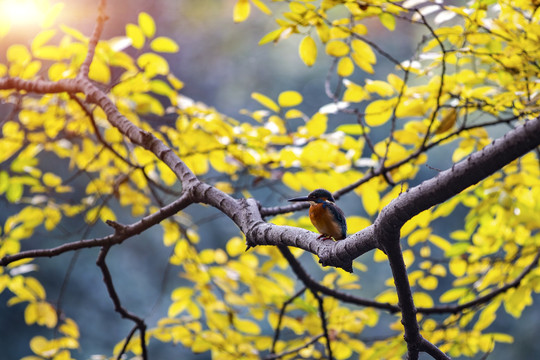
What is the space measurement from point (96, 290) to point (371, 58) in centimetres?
445

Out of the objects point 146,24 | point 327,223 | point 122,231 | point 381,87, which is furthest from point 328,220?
point 146,24

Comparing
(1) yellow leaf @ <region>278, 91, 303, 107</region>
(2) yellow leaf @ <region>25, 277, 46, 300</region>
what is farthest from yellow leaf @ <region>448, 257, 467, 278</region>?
(2) yellow leaf @ <region>25, 277, 46, 300</region>

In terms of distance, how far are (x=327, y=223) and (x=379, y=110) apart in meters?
0.55

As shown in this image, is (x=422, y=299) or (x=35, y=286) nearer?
(x=422, y=299)

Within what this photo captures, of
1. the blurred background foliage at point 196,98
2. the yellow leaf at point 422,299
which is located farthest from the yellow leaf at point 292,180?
the blurred background foliage at point 196,98

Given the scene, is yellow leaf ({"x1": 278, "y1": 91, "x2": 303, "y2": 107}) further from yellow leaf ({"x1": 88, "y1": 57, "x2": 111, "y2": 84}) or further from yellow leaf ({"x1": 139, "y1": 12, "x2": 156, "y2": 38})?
yellow leaf ({"x1": 88, "y1": 57, "x2": 111, "y2": 84})

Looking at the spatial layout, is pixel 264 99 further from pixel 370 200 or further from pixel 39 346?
pixel 39 346

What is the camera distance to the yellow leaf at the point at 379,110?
4.66 feet

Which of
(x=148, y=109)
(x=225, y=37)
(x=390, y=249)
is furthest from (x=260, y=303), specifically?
(x=225, y=37)

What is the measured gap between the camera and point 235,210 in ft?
3.15

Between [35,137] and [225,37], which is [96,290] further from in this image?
[225,37]

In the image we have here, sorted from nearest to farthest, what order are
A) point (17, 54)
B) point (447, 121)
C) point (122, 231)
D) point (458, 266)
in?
point (122, 231), point (447, 121), point (17, 54), point (458, 266)

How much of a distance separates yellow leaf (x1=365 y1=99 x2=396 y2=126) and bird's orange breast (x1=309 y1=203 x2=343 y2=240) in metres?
0.50

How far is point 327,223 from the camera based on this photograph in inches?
40.2
